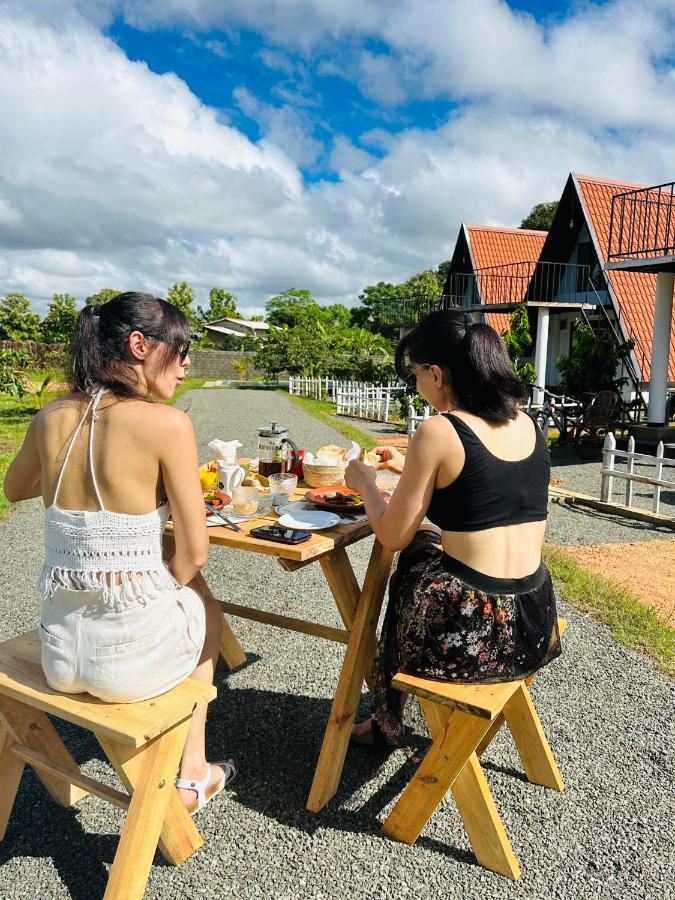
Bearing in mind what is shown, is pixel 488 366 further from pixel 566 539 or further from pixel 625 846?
pixel 566 539

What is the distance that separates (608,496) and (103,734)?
6.48m

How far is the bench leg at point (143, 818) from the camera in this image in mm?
1818

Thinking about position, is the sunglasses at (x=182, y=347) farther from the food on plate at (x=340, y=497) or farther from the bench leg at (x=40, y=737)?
the bench leg at (x=40, y=737)

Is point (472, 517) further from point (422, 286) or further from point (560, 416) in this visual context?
point (422, 286)

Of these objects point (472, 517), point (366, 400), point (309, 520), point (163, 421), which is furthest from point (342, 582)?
point (366, 400)

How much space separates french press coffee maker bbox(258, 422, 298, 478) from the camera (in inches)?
124

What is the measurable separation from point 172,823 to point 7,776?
0.63m

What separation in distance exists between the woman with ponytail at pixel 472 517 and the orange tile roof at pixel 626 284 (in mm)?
16262

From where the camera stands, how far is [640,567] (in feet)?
16.8

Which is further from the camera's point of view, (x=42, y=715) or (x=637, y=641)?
(x=637, y=641)

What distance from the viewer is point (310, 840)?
221cm

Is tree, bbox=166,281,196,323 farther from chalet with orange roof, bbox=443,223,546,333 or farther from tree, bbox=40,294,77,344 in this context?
chalet with orange roof, bbox=443,223,546,333

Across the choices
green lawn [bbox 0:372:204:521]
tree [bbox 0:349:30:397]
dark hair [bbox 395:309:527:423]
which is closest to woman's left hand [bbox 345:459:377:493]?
dark hair [bbox 395:309:527:423]

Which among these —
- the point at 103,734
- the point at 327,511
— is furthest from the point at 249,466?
the point at 103,734
